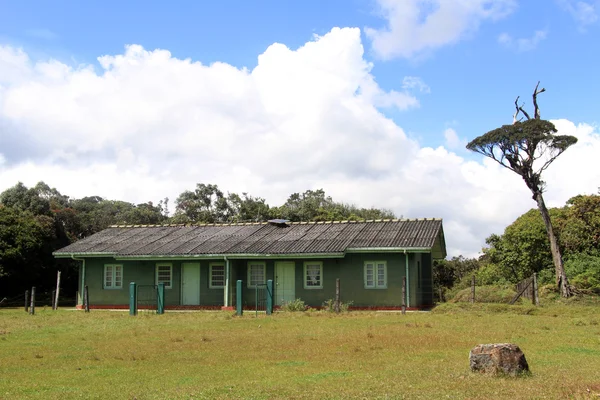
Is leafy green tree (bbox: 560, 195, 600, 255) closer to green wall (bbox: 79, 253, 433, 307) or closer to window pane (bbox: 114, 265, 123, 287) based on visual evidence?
green wall (bbox: 79, 253, 433, 307)

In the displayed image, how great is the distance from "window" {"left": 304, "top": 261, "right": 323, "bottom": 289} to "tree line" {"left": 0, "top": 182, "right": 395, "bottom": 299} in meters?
16.3

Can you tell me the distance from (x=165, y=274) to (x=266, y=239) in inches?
201

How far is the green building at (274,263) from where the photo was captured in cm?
2681

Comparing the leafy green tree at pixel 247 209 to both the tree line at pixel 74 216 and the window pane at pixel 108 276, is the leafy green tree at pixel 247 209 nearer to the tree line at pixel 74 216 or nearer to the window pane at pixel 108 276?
the tree line at pixel 74 216

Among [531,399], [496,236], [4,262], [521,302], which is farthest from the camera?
[496,236]

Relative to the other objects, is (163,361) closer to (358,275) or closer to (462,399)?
(462,399)

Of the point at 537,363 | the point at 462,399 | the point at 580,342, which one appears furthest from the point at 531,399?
the point at 580,342

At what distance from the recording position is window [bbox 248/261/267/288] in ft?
94.1

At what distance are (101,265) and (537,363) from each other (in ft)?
78.9

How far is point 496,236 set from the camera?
38.8 metres

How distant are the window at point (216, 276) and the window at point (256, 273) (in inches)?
50.9

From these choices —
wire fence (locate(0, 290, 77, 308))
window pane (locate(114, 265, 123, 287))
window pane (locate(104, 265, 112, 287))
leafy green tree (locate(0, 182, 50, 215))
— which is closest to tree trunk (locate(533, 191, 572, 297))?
window pane (locate(114, 265, 123, 287))

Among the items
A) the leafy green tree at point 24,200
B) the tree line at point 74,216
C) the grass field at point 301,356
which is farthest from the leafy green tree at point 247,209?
the grass field at point 301,356

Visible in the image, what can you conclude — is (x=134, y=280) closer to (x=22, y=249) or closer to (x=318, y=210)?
(x=22, y=249)
